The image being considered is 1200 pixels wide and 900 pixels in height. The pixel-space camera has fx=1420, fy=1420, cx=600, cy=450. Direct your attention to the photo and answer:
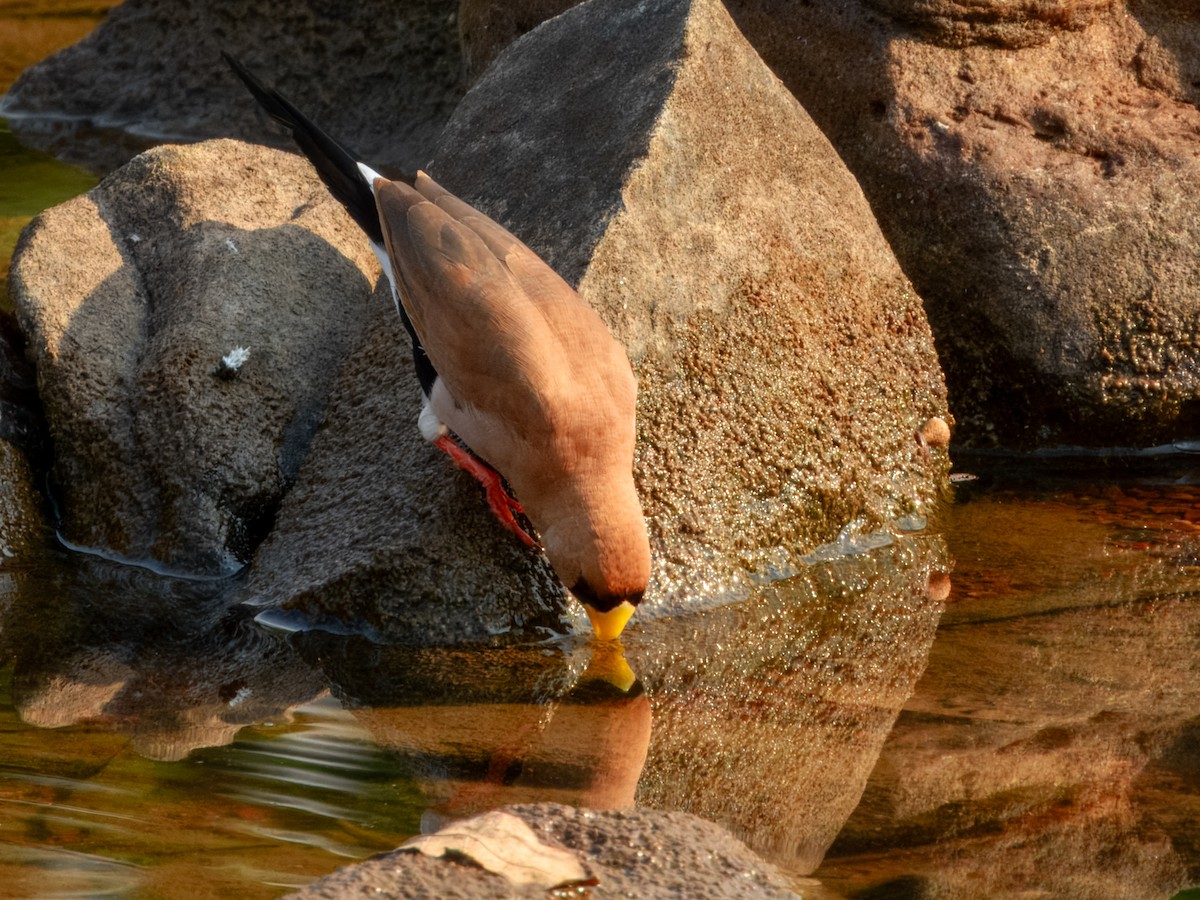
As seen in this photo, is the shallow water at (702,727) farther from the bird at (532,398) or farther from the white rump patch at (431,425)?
the white rump patch at (431,425)

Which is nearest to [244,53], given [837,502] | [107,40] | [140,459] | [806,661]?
[107,40]

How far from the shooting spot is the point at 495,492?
4039 millimetres

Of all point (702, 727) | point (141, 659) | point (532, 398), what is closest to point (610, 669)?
point (702, 727)

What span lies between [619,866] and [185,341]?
2.91 metres

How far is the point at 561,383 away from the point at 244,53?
684 centimetres

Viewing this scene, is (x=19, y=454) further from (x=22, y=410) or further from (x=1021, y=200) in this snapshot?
(x=1021, y=200)

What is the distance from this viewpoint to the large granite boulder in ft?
A: 13.8

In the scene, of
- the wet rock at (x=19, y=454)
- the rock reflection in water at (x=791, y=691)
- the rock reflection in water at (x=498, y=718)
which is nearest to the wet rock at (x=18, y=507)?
the wet rock at (x=19, y=454)

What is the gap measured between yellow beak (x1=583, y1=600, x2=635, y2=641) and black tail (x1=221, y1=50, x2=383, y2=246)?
1710mm

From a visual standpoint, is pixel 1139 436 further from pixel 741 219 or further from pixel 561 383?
pixel 561 383

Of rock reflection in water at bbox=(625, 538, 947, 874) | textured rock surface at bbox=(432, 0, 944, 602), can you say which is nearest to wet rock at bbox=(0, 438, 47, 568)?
textured rock surface at bbox=(432, 0, 944, 602)

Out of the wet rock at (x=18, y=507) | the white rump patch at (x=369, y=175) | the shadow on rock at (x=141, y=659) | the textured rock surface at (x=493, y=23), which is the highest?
the textured rock surface at (x=493, y=23)

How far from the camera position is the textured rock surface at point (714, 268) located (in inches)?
171

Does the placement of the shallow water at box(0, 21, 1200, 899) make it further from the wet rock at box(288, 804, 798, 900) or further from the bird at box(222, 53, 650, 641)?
the bird at box(222, 53, 650, 641)
